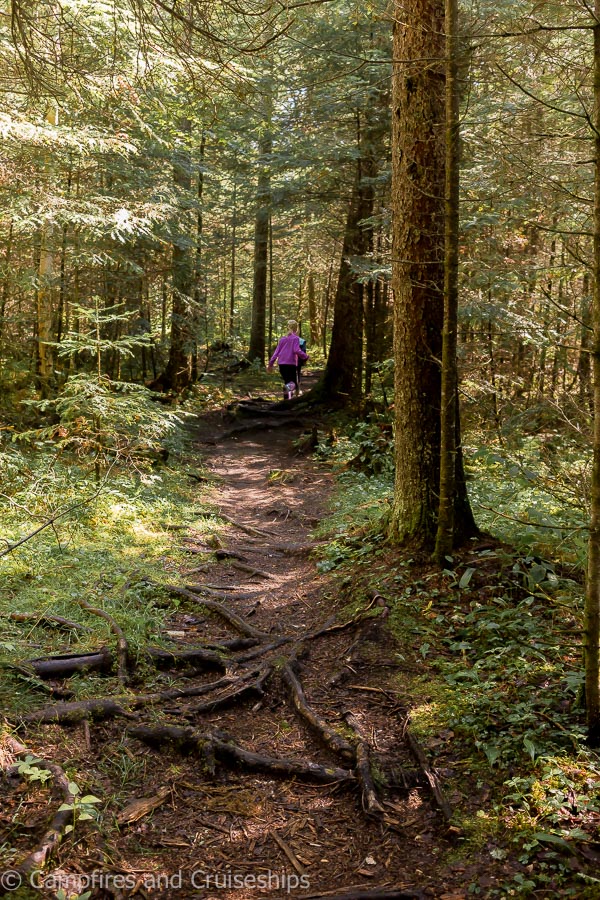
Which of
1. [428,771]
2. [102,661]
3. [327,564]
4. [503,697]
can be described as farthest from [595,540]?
[327,564]

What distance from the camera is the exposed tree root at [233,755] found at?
3.75 metres

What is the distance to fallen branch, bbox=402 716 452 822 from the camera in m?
3.34

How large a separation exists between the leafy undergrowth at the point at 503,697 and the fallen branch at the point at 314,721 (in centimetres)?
49

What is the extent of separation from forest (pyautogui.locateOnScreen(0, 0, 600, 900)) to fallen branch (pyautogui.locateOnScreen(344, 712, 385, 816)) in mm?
17

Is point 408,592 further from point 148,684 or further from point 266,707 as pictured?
point 148,684

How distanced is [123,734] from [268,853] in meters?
1.25

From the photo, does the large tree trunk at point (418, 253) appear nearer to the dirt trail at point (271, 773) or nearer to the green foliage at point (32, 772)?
the dirt trail at point (271, 773)

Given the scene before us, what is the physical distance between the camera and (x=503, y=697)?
4.05m

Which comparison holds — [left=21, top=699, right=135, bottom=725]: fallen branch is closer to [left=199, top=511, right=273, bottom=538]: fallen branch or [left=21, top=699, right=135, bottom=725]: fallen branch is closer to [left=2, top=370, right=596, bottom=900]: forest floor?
[left=2, top=370, right=596, bottom=900]: forest floor

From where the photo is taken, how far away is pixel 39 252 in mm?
11164

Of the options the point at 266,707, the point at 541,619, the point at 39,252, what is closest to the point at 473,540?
the point at 541,619

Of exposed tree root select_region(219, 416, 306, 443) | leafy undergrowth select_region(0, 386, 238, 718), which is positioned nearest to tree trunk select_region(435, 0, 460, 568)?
leafy undergrowth select_region(0, 386, 238, 718)
